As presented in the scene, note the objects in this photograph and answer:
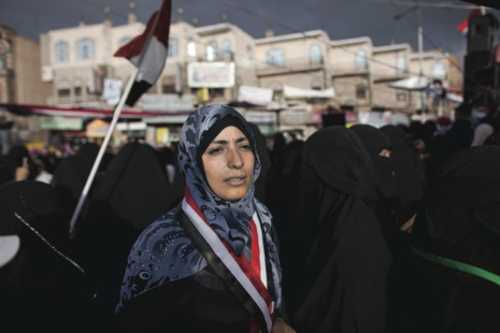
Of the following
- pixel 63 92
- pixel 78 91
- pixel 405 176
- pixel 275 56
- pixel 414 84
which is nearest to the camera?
pixel 405 176

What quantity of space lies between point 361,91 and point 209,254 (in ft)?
123

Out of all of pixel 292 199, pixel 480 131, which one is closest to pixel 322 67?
pixel 480 131

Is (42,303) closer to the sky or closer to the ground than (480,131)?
closer to the ground

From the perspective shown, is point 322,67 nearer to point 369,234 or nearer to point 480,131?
point 480,131

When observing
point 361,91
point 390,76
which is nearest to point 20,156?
point 361,91

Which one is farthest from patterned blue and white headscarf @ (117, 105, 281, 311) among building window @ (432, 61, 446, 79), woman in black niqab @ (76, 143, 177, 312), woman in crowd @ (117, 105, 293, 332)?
building window @ (432, 61, 446, 79)

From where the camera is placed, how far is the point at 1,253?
1249mm

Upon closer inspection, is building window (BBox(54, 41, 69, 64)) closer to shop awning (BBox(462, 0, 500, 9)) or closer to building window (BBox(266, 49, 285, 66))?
building window (BBox(266, 49, 285, 66))

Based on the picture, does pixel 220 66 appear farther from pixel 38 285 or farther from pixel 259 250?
pixel 259 250

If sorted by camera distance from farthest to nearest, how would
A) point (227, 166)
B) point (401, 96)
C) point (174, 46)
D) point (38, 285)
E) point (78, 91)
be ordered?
point (401, 96), point (78, 91), point (174, 46), point (38, 285), point (227, 166)

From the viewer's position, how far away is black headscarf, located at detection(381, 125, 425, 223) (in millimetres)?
3179

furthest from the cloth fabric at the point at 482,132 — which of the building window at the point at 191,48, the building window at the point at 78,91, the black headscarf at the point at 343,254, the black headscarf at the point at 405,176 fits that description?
the building window at the point at 78,91

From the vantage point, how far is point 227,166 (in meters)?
1.50

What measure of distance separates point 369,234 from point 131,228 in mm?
1909
